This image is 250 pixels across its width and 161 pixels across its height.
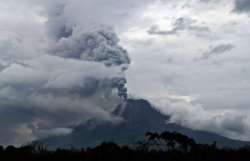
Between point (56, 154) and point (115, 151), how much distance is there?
14.2 m

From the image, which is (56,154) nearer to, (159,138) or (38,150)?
(38,150)

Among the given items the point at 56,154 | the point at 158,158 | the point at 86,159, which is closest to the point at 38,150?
the point at 56,154

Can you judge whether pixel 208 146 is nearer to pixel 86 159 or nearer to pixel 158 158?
pixel 158 158

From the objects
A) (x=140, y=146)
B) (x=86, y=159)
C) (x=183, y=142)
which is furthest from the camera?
(x=183, y=142)

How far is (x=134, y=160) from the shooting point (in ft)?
391

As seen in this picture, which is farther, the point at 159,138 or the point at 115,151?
the point at 159,138

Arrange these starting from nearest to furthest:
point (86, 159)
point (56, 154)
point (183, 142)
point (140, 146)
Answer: point (86, 159) → point (56, 154) → point (140, 146) → point (183, 142)

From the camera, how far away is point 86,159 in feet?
386

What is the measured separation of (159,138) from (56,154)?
115 feet

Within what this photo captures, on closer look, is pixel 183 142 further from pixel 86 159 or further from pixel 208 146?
pixel 86 159

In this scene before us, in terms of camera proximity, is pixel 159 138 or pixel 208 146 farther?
pixel 159 138

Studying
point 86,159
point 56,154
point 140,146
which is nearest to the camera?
point 86,159

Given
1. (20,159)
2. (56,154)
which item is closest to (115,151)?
(56,154)

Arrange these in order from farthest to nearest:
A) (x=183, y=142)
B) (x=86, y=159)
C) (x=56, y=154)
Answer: (x=183, y=142)
(x=56, y=154)
(x=86, y=159)
